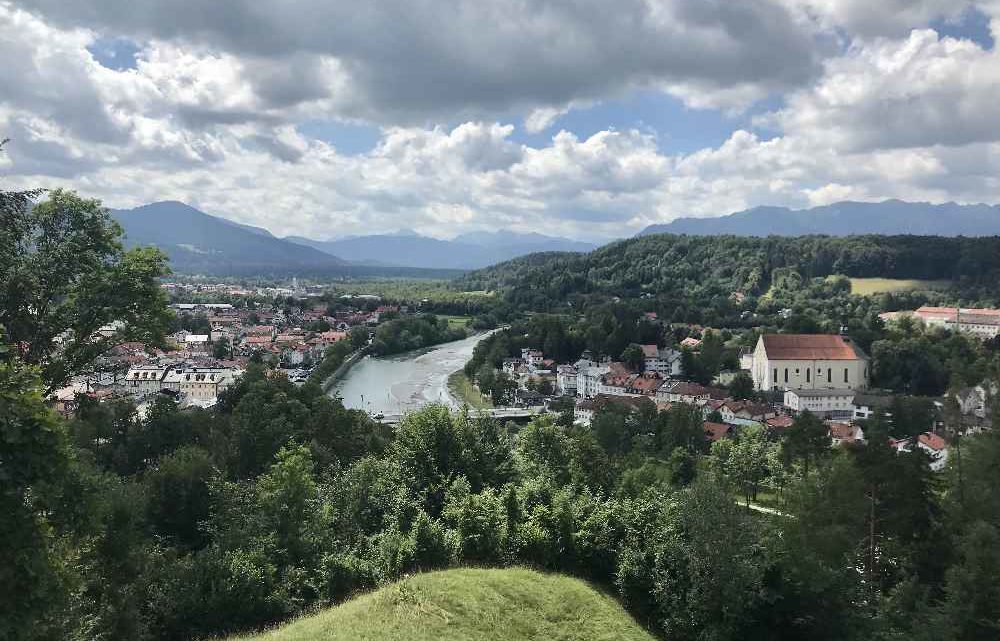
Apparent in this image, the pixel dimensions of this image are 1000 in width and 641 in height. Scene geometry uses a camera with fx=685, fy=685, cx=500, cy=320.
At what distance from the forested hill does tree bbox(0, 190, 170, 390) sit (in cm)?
9510

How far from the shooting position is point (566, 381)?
62.2m

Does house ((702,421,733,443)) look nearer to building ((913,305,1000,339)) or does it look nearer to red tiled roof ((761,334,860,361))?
red tiled roof ((761,334,860,361))

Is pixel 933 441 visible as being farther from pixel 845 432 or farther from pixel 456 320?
pixel 456 320

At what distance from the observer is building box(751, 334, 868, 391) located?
58.6m

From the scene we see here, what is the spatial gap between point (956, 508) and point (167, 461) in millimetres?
18692

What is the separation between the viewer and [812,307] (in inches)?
3445

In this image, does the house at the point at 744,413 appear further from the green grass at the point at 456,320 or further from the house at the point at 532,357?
the green grass at the point at 456,320

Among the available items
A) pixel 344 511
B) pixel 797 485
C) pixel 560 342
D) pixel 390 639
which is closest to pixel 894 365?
pixel 560 342

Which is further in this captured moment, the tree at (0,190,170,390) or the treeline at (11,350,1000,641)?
the tree at (0,190,170,390)

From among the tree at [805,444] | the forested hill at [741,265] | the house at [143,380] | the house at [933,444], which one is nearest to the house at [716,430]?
the tree at [805,444]

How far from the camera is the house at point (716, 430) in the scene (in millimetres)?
38406

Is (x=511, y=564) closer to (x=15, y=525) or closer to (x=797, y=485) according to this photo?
(x=15, y=525)

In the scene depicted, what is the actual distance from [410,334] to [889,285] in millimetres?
69314

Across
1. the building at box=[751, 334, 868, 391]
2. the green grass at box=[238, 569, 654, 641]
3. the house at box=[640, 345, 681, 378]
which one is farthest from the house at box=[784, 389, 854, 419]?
the green grass at box=[238, 569, 654, 641]
